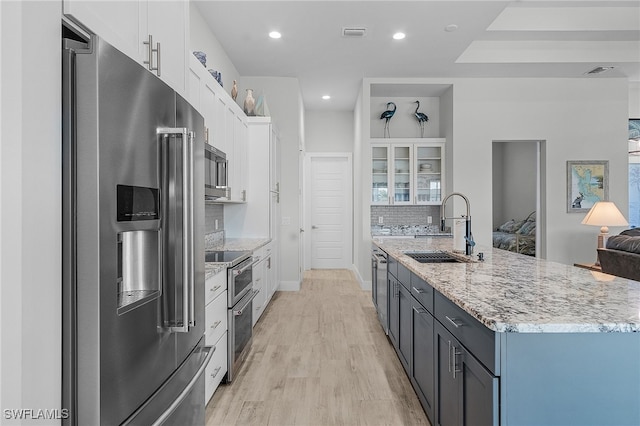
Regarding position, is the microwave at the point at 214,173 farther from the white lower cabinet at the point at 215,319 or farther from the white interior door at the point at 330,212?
the white interior door at the point at 330,212

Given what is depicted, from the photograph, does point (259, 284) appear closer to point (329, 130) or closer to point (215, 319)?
point (215, 319)

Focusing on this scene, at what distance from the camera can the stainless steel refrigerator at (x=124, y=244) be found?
92 cm

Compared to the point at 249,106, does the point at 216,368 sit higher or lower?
lower

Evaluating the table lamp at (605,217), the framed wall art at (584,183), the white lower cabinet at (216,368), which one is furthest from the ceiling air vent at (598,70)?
the white lower cabinet at (216,368)

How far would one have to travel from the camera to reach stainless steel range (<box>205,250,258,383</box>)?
2621 mm

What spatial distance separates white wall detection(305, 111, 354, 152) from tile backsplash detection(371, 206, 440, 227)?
1.90 m

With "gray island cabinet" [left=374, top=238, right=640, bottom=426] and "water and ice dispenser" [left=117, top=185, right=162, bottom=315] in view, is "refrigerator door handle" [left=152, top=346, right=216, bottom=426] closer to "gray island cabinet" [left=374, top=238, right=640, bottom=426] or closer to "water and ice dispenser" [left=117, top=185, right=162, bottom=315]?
"water and ice dispenser" [left=117, top=185, right=162, bottom=315]

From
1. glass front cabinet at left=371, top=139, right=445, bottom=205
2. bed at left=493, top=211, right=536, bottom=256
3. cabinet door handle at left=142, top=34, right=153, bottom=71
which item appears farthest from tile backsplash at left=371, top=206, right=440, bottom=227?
cabinet door handle at left=142, top=34, right=153, bottom=71

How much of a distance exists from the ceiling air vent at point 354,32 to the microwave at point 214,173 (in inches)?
82.1

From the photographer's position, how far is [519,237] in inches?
252

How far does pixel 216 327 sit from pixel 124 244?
1.34 m

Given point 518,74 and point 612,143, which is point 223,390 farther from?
point 612,143

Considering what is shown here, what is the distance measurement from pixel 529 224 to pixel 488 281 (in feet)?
18.6

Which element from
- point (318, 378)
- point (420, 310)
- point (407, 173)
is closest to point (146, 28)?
point (420, 310)
